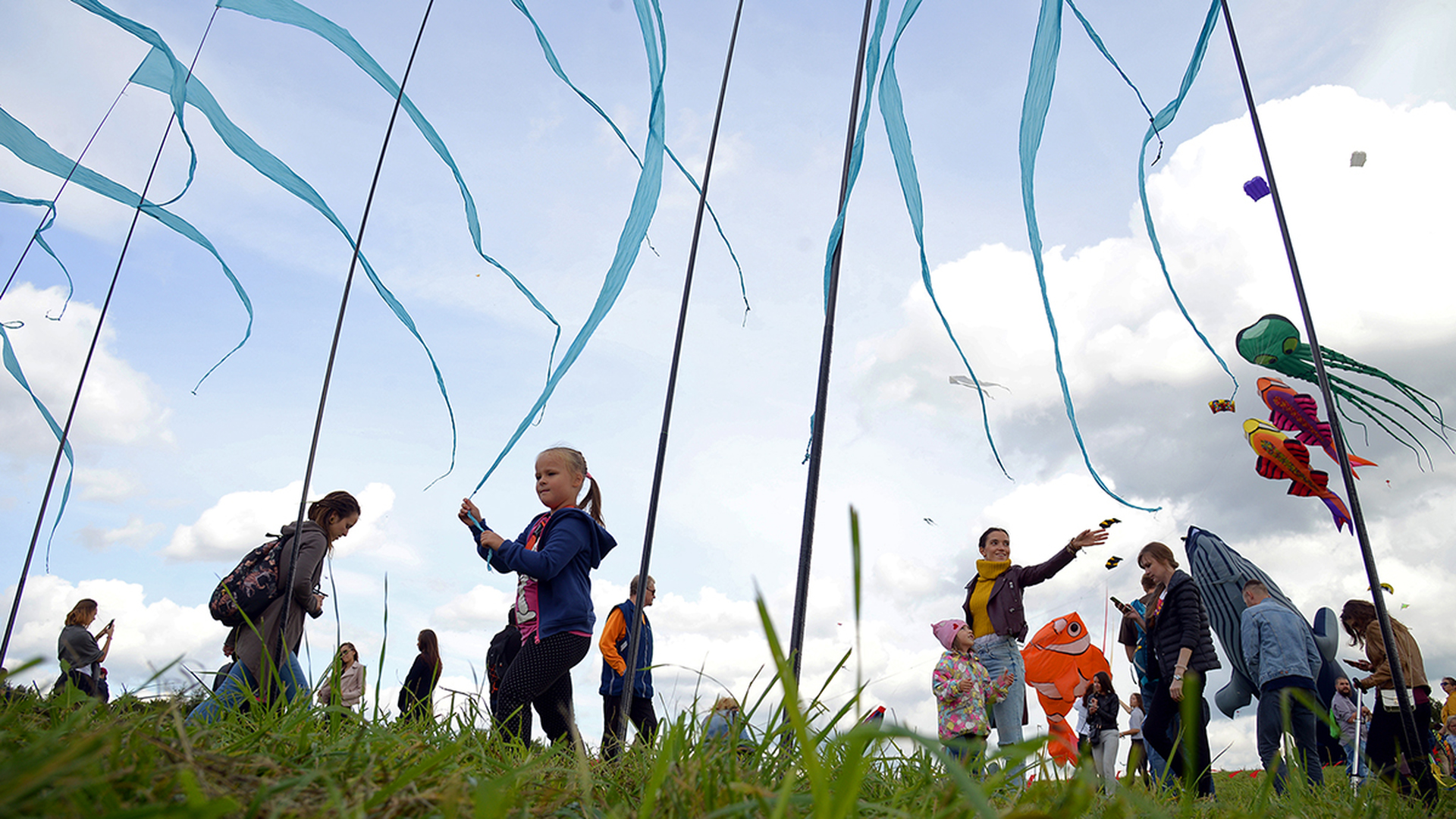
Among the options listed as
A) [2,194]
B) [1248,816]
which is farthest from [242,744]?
[2,194]

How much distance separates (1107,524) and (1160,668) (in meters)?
0.74

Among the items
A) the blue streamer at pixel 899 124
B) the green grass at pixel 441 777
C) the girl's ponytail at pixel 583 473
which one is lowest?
the green grass at pixel 441 777

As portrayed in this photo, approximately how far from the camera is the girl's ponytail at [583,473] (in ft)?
10.9

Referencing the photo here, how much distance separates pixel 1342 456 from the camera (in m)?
2.23

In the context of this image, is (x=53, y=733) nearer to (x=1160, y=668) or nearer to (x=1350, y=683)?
(x=1160, y=668)

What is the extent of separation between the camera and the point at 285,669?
2895mm

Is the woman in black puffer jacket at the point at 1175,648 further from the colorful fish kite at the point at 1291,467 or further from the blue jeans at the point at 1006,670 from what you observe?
the colorful fish kite at the point at 1291,467

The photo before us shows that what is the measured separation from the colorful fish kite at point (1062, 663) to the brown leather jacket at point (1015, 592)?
9.89ft

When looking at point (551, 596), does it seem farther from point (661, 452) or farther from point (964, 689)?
point (964, 689)

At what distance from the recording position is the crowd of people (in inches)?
112

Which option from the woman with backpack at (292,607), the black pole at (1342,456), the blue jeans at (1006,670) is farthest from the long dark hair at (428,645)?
the black pole at (1342,456)

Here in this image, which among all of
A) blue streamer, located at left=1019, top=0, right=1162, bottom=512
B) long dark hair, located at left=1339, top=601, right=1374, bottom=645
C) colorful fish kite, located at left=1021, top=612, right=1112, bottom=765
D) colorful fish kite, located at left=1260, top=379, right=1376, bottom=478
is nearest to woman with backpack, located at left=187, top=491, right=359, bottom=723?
blue streamer, located at left=1019, top=0, right=1162, bottom=512

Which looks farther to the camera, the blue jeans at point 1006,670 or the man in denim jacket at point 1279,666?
the blue jeans at point 1006,670

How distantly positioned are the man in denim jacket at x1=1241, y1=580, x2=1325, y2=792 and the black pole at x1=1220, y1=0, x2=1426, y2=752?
1.54 m
